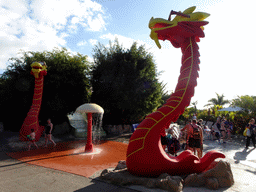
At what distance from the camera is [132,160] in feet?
15.5

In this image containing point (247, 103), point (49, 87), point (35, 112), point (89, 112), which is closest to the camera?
point (89, 112)

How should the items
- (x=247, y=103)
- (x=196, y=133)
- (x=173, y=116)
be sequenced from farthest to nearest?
(x=247, y=103) < (x=196, y=133) < (x=173, y=116)

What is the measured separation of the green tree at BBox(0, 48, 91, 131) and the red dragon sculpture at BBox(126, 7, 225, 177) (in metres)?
9.28

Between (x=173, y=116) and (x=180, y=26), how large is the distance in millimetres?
2539

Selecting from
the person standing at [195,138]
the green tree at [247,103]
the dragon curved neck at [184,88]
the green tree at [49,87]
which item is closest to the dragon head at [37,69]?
the green tree at [49,87]

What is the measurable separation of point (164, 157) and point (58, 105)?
382 inches

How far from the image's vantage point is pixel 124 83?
45.2ft

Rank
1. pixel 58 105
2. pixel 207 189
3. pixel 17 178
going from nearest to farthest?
pixel 207 189 < pixel 17 178 < pixel 58 105

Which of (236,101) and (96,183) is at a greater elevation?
(236,101)

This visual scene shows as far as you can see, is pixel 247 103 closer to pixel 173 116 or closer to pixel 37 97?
pixel 173 116

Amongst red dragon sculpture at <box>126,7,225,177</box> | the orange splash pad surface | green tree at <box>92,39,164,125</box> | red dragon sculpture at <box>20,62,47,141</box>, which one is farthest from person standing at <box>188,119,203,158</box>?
red dragon sculpture at <box>20,62,47,141</box>

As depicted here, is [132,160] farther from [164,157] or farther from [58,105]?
[58,105]

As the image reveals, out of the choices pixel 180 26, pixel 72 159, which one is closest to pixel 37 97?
pixel 72 159

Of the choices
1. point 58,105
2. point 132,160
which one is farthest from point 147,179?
point 58,105
